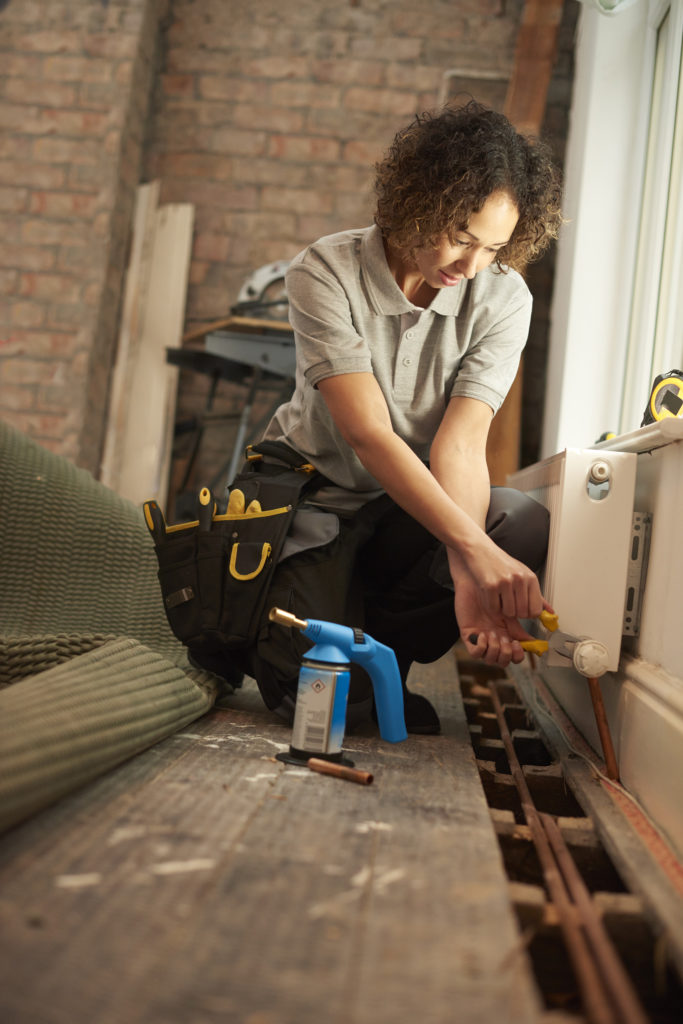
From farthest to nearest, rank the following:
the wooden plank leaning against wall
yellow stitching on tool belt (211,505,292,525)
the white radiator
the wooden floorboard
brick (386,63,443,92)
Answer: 1. brick (386,63,443,92)
2. the wooden plank leaning against wall
3. yellow stitching on tool belt (211,505,292,525)
4. the white radiator
5. the wooden floorboard

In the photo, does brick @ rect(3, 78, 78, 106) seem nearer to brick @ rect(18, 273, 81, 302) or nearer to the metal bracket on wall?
brick @ rect(18, 273, 81, 302)

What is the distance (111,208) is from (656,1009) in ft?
10.7

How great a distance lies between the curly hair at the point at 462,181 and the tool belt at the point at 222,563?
1.71ft

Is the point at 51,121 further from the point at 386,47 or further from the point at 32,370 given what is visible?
the point at 386,47

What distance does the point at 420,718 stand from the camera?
1.54 meters

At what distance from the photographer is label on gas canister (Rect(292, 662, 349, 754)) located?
120 cm

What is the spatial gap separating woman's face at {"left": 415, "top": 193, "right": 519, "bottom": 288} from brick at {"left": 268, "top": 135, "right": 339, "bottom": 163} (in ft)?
7.34

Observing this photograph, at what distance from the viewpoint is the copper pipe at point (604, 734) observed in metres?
1.30

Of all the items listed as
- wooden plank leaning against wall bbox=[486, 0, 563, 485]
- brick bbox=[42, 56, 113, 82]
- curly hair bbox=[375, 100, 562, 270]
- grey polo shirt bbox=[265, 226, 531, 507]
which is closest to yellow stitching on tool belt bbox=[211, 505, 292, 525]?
grey polo shirt bbox=[265, 226, 531, 507]

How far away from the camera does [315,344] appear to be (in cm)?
152

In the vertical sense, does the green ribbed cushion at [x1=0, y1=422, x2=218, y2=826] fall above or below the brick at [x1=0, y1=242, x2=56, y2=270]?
below

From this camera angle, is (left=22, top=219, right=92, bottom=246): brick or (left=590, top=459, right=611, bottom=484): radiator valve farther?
(left=22, top=219, right=92, bottom=246): brick

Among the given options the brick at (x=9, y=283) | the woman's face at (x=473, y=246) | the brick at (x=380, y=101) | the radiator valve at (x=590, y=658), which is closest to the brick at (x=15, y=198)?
the brick at (x=9, y=283)

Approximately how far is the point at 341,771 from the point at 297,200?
287cm
